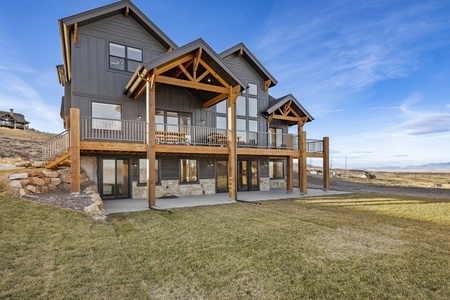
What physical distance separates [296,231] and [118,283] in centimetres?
431

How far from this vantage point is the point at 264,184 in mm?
15836

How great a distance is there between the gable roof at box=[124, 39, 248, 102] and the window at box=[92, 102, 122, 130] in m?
1.01

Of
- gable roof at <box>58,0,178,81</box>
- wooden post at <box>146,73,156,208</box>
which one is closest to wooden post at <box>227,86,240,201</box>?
wooden post at <box>146,73,156,208</box>

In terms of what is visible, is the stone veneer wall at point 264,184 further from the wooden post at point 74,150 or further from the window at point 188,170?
the wooden post at point 74,150

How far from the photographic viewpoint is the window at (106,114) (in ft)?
35.9

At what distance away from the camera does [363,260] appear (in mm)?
4203

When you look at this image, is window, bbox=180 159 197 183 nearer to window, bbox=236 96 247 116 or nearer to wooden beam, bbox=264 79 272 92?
window, bbox=236 96 247 116

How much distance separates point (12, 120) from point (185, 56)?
167ft

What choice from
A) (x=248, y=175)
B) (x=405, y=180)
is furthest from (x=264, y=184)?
(x=405, y=180)

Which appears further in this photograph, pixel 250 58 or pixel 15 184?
pixel 250 58

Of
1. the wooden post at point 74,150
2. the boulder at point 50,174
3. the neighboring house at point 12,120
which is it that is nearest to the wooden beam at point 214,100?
the wooden post at point 74,150

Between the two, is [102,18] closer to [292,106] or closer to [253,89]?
[253,89]

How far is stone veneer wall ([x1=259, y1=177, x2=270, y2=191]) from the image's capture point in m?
15.7

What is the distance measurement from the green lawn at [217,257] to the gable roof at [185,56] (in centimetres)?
563
